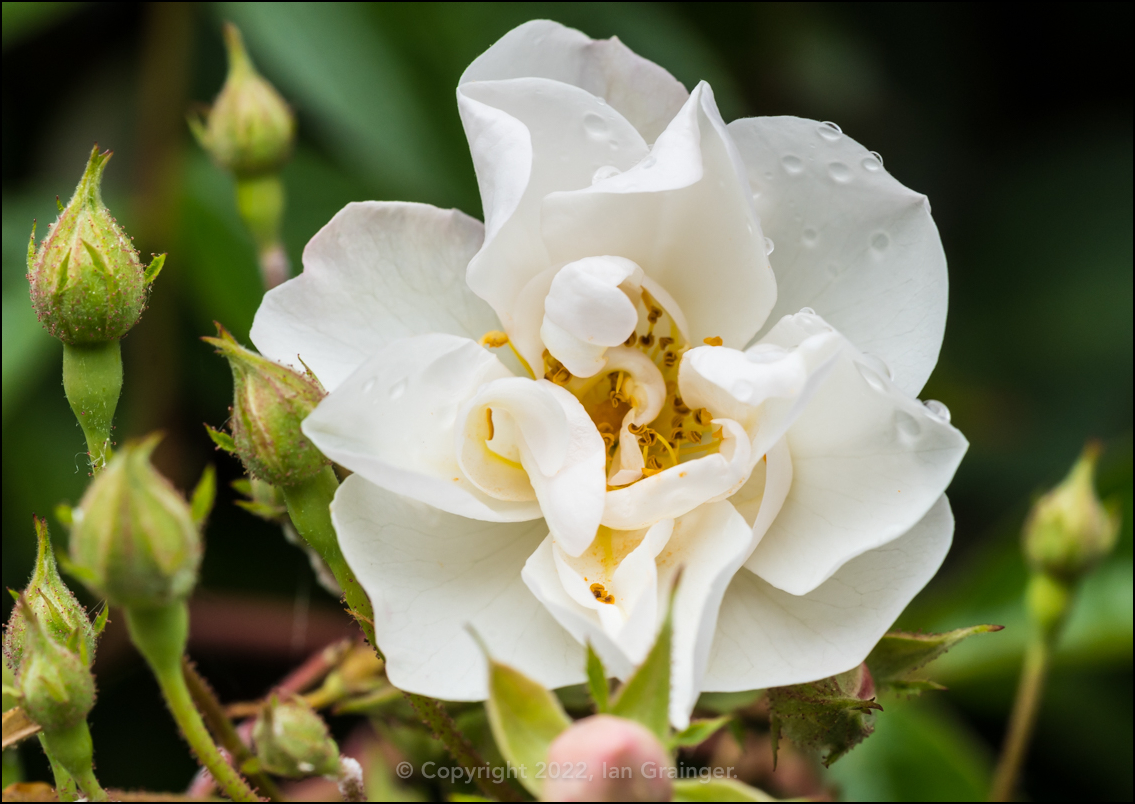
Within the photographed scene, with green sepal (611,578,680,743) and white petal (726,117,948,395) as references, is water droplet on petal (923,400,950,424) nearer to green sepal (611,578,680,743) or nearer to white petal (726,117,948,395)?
white petal (726,117,948,395)

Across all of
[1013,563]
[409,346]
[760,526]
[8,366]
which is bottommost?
[1013,563]

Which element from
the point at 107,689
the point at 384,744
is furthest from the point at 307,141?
the point at 384,744

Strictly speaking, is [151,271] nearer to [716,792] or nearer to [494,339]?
[494,339]

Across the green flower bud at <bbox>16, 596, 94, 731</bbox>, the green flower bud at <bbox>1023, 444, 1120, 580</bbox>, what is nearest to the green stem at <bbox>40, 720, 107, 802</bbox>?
the green flower bud at <bbox>16, 596, 94, 731</bbox>

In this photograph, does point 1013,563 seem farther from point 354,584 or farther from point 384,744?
point 354,584

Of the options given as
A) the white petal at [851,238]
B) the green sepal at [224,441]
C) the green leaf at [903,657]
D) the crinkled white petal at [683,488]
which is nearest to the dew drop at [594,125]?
the white petal at [851,238]

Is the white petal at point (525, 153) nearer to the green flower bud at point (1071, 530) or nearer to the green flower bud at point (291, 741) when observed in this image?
the green flower bud at point (291, 741)


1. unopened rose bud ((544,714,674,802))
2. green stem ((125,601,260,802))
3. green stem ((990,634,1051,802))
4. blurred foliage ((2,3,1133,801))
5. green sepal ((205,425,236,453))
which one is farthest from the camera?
blurred foliage ((2,3,1133,801))
